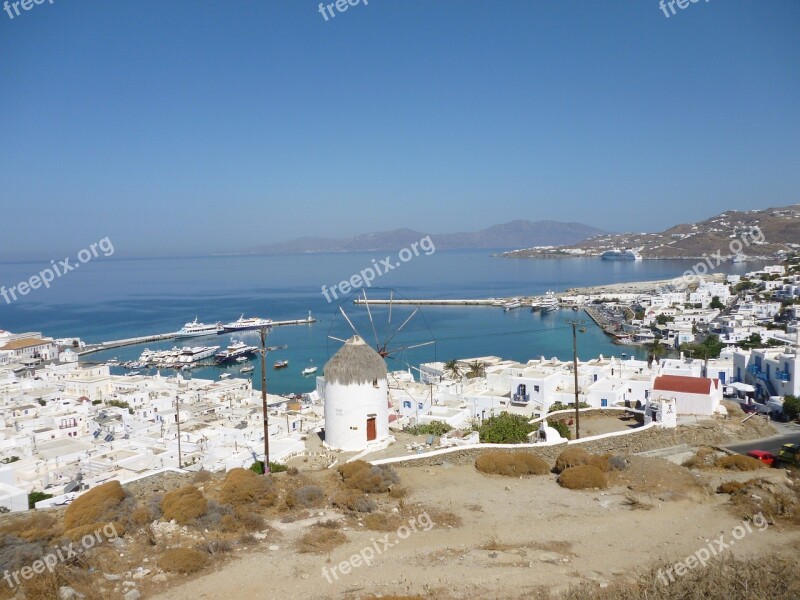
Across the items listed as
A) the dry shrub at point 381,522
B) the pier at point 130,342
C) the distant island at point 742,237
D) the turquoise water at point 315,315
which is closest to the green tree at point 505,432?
the dry shrub at point 381,522

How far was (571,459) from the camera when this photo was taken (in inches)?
412

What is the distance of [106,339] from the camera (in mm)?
64000

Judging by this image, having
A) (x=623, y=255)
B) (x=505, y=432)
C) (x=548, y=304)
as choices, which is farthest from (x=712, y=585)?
(x=623, y=255)

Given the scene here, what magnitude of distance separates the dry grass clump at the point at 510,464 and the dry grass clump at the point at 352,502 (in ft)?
8.46

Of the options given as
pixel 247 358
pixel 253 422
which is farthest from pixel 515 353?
pixel 253 422

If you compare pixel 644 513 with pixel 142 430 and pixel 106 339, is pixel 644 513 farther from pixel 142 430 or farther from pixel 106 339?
pixel 106 339

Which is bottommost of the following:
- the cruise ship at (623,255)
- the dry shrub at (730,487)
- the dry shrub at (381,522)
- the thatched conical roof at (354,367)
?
the dry shrub at (730,487)

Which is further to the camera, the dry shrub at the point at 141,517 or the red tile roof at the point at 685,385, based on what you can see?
the red tile roof at the point at 685,385

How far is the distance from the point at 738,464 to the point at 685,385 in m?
5.49

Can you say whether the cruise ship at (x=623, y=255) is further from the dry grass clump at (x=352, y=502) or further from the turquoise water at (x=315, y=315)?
the dry grass clump at (x=352, y=502)

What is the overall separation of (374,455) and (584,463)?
4002mm

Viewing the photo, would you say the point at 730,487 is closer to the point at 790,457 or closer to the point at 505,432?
the point at 790,457

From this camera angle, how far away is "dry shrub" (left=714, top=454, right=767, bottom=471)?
Result: 1130 centimetres

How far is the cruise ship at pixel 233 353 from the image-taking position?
53.7m
